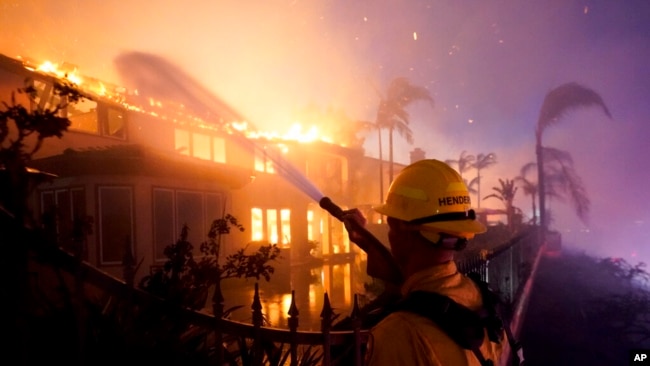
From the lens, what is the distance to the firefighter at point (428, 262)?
1565mm

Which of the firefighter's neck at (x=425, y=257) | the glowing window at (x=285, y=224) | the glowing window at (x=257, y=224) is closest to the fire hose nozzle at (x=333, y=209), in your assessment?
the firefighter's neck at (x=425, y=257)

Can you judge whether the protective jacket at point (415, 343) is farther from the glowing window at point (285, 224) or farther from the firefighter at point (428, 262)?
the glowing window at point (285, 224)

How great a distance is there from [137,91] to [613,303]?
18.7 meters

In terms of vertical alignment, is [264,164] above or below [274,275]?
above

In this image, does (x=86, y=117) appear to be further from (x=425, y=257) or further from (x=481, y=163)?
(x=481, y=163)

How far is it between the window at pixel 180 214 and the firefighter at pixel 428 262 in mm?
11908

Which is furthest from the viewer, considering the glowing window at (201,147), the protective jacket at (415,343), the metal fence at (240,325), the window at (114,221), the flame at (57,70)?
the glowing window at (201,147)

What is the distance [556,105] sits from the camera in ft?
83.7

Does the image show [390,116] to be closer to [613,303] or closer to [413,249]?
[613,303]

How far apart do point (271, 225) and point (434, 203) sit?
19.7 m

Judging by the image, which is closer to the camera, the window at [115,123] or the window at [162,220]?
the window at [162,220]

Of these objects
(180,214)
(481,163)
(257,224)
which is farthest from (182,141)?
(481,163)

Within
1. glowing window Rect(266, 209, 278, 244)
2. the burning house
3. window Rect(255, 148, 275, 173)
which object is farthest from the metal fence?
window Rect(255, 148, 275, 173)

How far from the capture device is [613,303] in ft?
36.6
